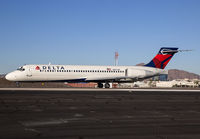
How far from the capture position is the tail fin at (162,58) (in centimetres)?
4691

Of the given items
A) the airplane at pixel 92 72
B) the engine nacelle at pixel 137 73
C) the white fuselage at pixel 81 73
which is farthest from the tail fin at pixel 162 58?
the engine nacelle at pixel 137 73

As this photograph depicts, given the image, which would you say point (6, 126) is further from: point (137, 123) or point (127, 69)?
point (127, 69)

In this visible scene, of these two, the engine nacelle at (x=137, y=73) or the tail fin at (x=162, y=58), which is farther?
the tail fin at (x=162, y=58)

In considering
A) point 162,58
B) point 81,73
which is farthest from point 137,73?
point 81,73

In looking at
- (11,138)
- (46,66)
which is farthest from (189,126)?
(46,66)

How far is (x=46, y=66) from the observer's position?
39469 mm

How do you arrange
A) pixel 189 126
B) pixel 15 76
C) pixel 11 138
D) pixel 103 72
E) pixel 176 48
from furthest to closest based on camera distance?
pixel 176 48 → pixel 103 72 → pixel 15 76 → pixel 189 126 → pixel 11 138

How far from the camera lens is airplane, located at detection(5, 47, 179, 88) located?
38938mm

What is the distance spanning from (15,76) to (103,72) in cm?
1384

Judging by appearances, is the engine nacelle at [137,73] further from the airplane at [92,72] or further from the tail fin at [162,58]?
the tail fin at [162,58]

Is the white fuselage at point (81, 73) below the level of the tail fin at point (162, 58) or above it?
below

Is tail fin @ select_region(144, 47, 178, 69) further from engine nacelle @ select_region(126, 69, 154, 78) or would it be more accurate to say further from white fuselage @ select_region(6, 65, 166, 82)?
engine nacelle @ select_region(126, 69, 154, 78)

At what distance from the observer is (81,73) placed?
40.9 meters

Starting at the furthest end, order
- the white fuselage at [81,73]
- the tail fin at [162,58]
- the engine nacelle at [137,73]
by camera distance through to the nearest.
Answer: the tail fin at [162,58]
the engine nacelle at [137,73]
the white fuselage at [81,73]
